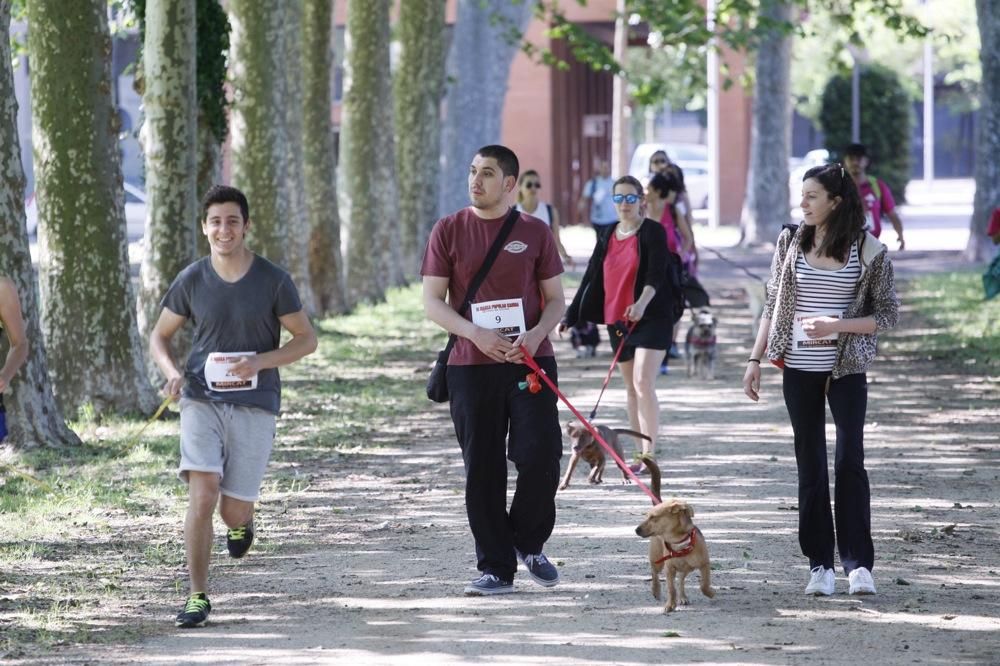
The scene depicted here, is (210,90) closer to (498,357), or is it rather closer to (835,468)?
(498,357)

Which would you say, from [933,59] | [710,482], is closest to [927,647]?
[710,482]

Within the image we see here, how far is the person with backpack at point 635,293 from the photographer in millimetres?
11367

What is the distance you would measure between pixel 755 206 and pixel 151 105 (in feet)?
88.2

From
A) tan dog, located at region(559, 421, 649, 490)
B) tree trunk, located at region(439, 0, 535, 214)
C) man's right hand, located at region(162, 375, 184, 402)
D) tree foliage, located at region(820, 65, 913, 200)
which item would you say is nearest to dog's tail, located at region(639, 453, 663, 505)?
tan dog, located at region(559, 421, 649, 490)

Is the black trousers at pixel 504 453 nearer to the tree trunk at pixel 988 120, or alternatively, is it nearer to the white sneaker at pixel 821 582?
the white sneaker at pixel 821 582

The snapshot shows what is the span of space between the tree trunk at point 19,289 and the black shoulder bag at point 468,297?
4217 millimetres

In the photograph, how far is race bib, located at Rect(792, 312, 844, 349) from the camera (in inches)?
311

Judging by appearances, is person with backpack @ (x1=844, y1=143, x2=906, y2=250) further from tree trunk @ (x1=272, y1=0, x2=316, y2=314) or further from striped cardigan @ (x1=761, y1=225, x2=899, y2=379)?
striped cardigan @ (x1=761, y1=225, x2=899, y2=379)

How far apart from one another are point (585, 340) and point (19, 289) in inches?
338

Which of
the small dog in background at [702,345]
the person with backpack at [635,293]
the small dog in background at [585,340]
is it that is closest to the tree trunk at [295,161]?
the small dog in background at [585,340]

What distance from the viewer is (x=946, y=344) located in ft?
67.5

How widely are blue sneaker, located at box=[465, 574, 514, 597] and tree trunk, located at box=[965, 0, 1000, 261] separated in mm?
22030

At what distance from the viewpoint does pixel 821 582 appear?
25.9 ft

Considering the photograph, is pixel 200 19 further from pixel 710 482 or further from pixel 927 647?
pixel 927 647
